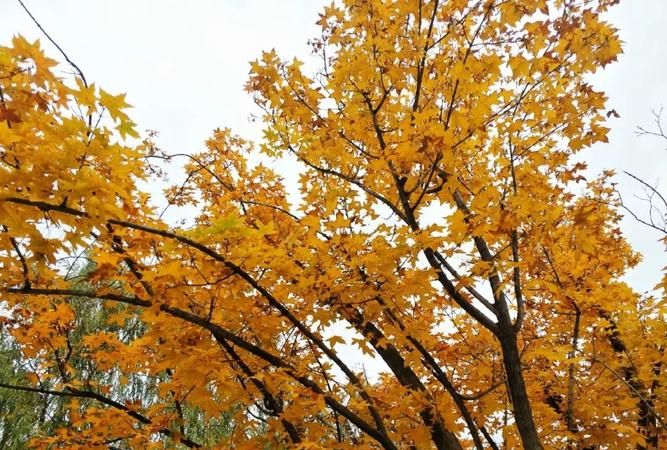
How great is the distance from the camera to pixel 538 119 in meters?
3.26

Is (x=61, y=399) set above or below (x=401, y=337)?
above

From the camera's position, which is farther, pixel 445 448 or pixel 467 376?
pixel 467 376

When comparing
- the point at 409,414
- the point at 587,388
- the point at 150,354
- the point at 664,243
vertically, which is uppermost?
the point at 664,243

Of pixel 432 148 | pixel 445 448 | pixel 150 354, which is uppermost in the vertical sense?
pixel 432 148

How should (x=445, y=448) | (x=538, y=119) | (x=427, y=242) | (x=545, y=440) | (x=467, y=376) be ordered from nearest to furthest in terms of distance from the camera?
1. (x=427, y=242)
2. (x=445, y=448)
3. (x=538, y=119)
4. (x=545, y=440)
5. (x=467, y=376)

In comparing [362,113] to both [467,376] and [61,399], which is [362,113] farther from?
[61,399]

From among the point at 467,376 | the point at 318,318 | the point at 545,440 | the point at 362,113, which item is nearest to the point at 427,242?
the point at 318,318

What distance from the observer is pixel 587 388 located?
3680 mm

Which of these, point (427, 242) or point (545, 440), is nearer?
point (427, 242)

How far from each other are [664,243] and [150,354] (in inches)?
179

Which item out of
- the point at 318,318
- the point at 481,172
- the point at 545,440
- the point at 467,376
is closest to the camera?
the point at 318,318

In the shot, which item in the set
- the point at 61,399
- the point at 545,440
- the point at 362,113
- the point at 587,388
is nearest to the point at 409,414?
the point at 545,440

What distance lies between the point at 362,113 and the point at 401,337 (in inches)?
58.4

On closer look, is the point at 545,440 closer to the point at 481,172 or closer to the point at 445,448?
the point at 445,448
